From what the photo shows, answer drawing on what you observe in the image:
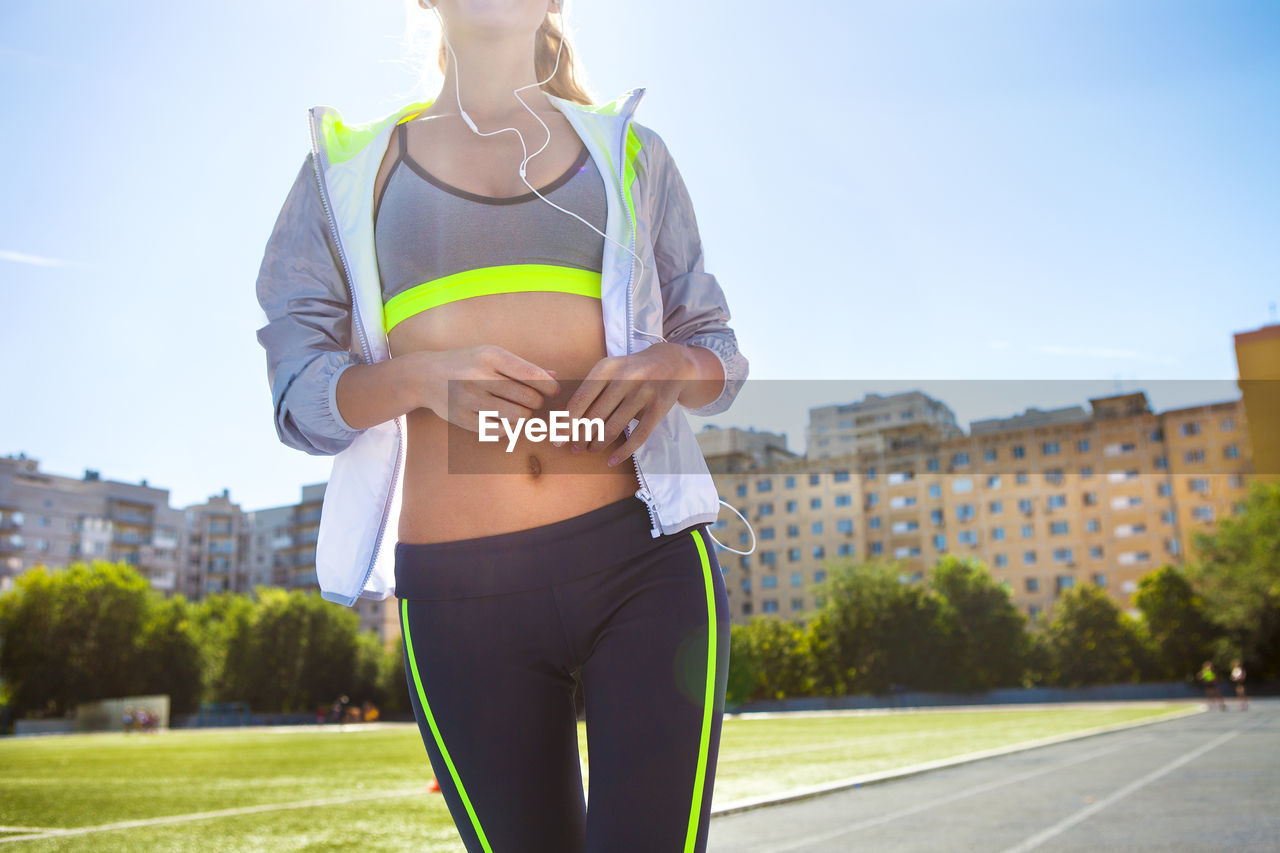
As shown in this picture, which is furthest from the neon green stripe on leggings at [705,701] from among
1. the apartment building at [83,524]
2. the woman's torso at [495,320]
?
the apartment building at [83,524]

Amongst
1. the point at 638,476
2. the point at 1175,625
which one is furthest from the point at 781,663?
the point at 638,476

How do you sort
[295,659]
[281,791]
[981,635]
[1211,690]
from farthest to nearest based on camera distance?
1. [295,659]
2. [981,635]
3. [1211,690]
4. [281,791]

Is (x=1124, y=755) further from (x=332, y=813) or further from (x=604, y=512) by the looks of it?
(x=604, y=512)

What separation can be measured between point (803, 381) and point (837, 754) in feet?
55.7

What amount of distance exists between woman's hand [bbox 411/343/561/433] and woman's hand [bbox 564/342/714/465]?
0.05 m

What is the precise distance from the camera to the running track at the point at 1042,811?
22.5 ft

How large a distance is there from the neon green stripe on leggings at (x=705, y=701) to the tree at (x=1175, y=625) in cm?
7496

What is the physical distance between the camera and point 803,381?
6.26 ft

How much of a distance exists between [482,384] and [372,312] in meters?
0.39

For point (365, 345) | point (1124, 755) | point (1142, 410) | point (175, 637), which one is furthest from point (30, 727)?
point (1142, 410)

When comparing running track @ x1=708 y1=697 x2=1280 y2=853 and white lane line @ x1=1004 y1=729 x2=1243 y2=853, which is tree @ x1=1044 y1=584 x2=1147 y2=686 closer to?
white lane line @ x1=1004 y1=729 x2=1243 y2=853

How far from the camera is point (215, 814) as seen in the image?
949cm

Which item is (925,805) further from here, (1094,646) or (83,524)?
(83,524)

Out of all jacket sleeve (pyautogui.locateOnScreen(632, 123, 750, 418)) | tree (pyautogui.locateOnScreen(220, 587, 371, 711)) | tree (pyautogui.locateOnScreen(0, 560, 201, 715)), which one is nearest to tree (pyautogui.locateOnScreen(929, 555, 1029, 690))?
tree (pyautogui.locateOnScreen(220, 587, 371, 711))
